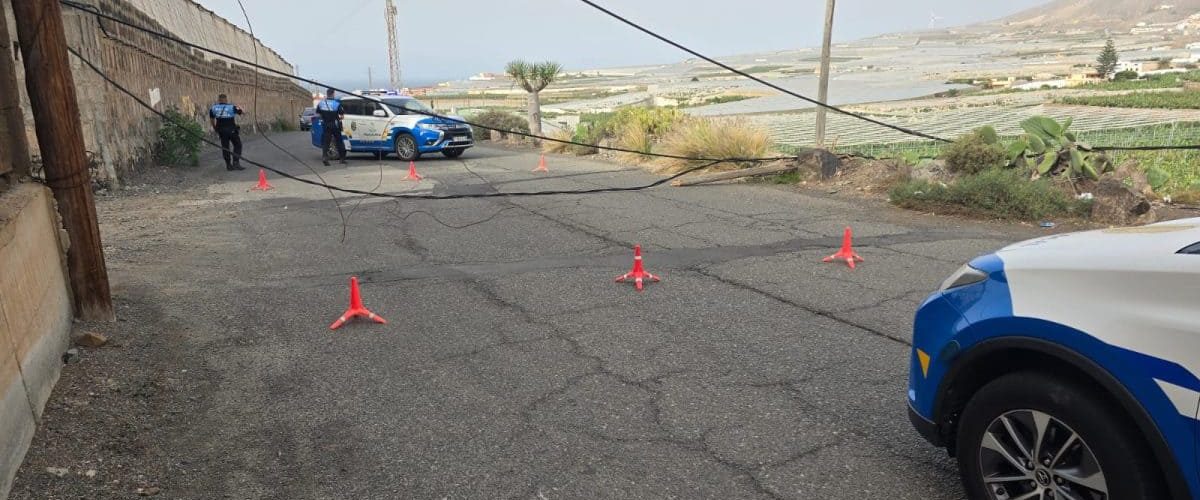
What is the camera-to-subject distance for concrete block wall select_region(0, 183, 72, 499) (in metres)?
3.90

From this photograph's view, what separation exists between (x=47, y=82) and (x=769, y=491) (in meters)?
5.56

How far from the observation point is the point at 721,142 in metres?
17.0

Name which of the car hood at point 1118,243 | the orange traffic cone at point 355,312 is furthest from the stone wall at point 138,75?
the car hood at point 1118,243

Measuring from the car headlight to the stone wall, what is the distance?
5.73 meters

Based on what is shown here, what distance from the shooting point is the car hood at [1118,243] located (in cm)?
287

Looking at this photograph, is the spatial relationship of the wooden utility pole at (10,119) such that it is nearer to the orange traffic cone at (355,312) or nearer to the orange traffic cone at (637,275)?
the orange traffic cone at (355,312)

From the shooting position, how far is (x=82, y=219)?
603cm

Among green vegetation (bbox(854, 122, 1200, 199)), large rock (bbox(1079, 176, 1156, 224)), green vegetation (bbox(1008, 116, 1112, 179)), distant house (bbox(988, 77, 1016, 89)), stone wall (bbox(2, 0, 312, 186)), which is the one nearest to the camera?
large rock (bbox(1079, 176, 1156, 224))

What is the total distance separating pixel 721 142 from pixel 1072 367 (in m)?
14.5

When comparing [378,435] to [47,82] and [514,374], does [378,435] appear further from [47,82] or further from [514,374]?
[47,82]

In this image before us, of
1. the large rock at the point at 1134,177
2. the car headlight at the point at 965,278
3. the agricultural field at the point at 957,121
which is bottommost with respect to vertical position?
the agricultural field at the point at 957,121

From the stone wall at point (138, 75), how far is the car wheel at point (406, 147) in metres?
→ 3.52

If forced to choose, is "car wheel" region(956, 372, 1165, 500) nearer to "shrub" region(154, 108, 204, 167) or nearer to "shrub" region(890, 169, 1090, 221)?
"shrub" region(890, 169, 1090, 221)

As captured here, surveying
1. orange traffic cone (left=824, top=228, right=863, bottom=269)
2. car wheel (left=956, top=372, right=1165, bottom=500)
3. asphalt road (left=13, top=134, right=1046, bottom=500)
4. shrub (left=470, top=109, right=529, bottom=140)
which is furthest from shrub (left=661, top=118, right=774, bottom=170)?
shrub (left=470, top=109, right=529, bottom=140)
